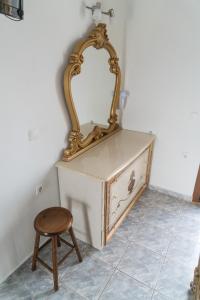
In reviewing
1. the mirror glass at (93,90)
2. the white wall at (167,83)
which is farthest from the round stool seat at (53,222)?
the white wall at (167,83)

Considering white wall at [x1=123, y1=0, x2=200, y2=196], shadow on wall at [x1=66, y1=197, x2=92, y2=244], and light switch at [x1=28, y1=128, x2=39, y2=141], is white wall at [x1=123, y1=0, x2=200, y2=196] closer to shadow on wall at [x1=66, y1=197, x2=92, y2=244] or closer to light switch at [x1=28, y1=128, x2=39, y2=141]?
shadow on wall at [x1=66, y1=197, x2=92, y2=244]

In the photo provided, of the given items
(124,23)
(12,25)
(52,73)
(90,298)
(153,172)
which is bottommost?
(90,298)

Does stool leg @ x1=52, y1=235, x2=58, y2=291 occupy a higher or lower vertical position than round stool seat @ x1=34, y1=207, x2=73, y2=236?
lower

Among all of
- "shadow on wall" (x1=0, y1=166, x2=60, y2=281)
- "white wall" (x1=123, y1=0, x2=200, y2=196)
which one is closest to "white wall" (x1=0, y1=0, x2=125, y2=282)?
"shadow on wall" (x1=0, y1=166, x2=60, y2=281)

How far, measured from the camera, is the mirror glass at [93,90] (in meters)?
1.90

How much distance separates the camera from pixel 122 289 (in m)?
1.58

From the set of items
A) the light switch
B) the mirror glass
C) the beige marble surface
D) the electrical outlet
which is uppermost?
the mirror glass

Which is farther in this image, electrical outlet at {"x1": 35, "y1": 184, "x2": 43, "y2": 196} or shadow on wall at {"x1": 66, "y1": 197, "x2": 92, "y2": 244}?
shadow on wall at {"x1": 66, "y1": 197, "x2": 92, "y2": 244}

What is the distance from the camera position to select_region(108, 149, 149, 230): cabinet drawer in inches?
73.7

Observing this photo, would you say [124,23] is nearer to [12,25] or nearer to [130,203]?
[12,25]

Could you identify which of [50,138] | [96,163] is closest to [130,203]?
[96,163]

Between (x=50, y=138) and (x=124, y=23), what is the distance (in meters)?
1.53

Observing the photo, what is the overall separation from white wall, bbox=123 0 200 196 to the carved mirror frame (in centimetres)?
26

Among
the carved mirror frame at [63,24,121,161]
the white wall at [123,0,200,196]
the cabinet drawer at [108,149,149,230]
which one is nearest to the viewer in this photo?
the carved mirror frame at [63,24,121,161]
